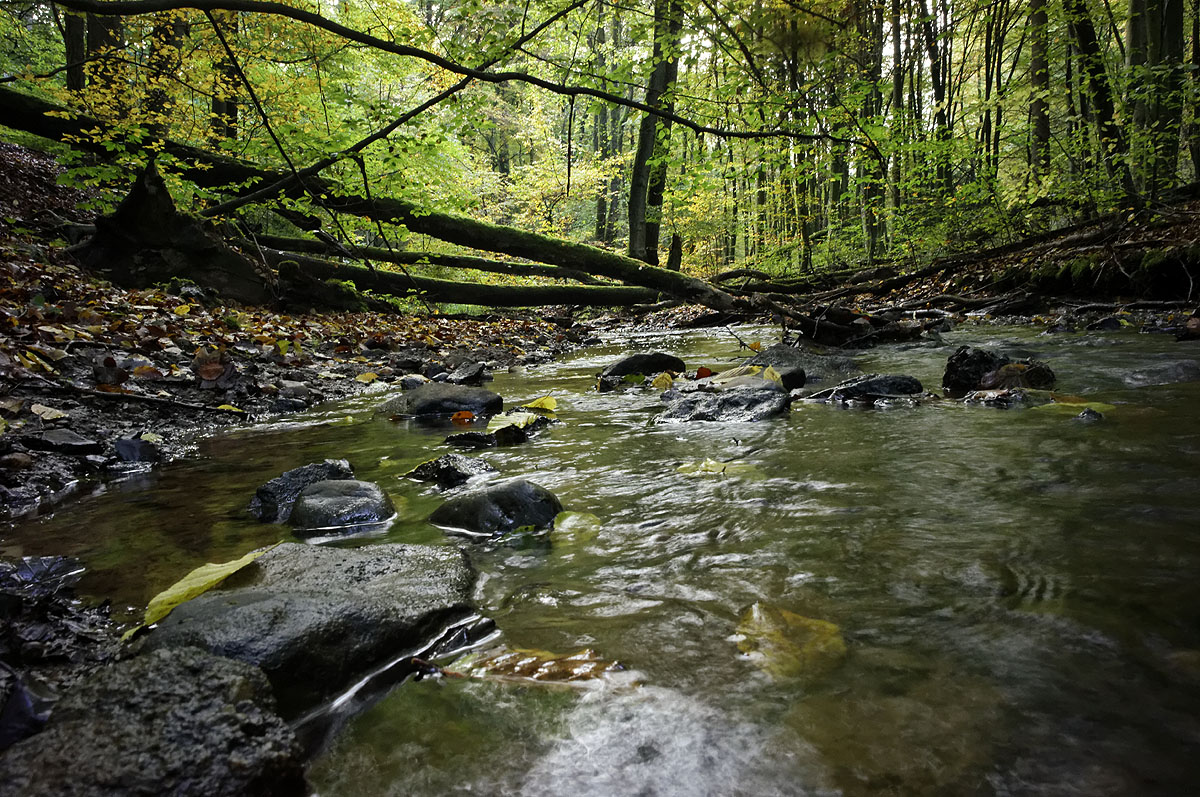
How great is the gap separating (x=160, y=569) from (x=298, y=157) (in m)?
7.31

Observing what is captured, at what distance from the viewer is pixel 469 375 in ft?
20.3

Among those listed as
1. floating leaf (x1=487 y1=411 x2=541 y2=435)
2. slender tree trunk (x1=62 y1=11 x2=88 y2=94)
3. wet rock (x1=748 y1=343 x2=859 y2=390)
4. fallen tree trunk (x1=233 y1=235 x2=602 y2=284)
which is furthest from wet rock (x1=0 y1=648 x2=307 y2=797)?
slender tree trunk (x1=62 y1=11 x2=88 y2=94)

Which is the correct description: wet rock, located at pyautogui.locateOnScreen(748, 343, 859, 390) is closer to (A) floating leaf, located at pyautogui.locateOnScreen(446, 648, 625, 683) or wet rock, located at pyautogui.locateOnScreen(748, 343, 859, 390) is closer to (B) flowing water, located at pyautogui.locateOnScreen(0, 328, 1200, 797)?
(B) flowing water, located at pyautogui.locateOnScreen(0, 328, 1200, 797)

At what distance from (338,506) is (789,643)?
168 centimetres

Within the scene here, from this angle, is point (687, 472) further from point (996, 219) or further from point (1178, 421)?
point (996, 219)

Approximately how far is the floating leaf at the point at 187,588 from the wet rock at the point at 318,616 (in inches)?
2.1

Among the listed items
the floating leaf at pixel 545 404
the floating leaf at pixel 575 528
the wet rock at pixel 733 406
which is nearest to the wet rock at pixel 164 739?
the floating leaf at pixel 575 528

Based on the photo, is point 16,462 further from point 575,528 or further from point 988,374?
point 988,374

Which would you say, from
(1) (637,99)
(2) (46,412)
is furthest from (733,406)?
(1) (637,99)

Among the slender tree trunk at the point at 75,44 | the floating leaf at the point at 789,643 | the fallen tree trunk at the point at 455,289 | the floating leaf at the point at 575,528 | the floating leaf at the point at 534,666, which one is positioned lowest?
the floating leaf at the point at 534,666

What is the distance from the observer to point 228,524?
2.32m

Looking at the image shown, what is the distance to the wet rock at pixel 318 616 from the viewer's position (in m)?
1.27

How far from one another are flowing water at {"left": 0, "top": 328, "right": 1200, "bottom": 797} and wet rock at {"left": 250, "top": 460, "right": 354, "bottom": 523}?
0.29 ft

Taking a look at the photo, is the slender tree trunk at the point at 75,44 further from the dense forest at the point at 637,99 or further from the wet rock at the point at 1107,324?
the wet rock at the point at 1107,324
